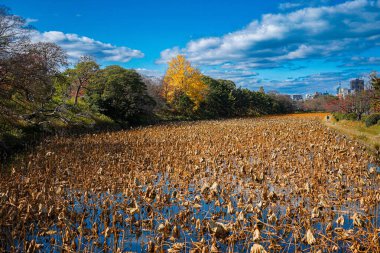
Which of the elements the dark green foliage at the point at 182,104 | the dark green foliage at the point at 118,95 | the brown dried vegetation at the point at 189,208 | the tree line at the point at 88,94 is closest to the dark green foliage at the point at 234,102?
the tree line at the point at 88,94

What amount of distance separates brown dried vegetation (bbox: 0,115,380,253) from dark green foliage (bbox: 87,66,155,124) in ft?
61.9

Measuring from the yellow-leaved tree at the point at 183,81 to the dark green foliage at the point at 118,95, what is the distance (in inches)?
691

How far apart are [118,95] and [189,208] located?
27606mm

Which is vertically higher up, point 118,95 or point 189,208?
point 118,95

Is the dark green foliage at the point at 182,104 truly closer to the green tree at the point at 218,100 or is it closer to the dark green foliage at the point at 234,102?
the dark green foliage at the point at 234,102

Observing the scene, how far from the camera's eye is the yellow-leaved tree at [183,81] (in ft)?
178

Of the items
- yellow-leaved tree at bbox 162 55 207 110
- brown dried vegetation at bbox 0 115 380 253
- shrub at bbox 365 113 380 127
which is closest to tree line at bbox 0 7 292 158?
yellow-leaved tree at bbox 162 55 207 110

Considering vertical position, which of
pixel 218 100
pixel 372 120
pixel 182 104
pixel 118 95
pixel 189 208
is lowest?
pixel 189 208

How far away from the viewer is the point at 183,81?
2169 inches

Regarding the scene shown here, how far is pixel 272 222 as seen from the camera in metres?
6.88

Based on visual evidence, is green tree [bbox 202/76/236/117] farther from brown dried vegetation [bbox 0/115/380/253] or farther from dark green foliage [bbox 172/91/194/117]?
brown dried vegetation [bbox 0/115/380/253]

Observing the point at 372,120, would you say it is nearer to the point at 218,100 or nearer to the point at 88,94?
the point at 88,94

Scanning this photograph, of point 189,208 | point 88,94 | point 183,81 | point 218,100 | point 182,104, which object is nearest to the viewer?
point 189,208

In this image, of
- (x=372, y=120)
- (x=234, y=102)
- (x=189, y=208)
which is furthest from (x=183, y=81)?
(x=189, y=208)
